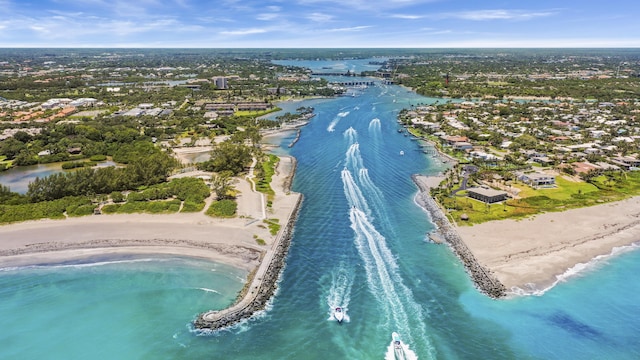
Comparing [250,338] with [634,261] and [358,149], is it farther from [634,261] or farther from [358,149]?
[358,149]

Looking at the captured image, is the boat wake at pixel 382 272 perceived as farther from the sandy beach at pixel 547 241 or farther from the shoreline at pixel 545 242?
the sandy beach at pixel 547 241

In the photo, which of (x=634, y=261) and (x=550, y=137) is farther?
(x=550, y=137)

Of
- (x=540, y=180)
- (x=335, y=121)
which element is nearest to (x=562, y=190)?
(x=540, y=180)

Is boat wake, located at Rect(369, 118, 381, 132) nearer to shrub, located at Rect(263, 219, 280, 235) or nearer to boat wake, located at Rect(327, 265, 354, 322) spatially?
shrub, located at Rect(263, 219, 280, 235)

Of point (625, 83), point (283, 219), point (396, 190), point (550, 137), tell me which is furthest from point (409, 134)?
point (625, 83)

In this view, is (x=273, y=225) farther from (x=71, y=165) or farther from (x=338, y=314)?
(x=71, y=165)

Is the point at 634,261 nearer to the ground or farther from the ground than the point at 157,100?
nearer to the ground

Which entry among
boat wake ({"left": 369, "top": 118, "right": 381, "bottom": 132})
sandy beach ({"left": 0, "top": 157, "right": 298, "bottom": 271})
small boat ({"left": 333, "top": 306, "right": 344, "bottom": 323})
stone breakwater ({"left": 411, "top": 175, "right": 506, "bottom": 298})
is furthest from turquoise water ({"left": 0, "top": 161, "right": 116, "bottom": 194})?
boat wake ({"left": 369, "top": 118, "right": 381, "bottom": 132})
